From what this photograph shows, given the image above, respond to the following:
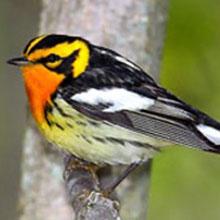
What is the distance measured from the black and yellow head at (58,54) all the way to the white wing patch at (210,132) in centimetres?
58

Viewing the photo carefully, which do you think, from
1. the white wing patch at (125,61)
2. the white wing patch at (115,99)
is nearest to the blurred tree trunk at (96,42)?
the white wing patch at (125,61)

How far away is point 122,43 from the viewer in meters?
8.17

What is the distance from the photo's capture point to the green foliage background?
8.55 m

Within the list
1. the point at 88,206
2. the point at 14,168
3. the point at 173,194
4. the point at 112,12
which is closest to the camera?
the point at 88,206

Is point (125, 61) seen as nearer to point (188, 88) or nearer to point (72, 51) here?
point (72, 51)

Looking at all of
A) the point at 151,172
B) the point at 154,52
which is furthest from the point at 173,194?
the point at 154,52

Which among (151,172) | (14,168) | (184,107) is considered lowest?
(14,168)

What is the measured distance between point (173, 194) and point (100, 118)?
1432 mm

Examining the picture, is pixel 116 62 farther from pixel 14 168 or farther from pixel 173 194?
pixel 14 168

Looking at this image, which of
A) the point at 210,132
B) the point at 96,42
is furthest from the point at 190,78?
the point at 210,132

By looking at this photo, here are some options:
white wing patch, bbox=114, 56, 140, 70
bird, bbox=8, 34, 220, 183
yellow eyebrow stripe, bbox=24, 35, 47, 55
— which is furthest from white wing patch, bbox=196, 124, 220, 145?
yellow eyebrow stripe, bbox=24, 35, 47, 55

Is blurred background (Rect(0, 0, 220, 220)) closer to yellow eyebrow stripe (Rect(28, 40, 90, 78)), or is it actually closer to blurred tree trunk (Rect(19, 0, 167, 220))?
blurred tree trunk (Rect(19, 0, 167, 220))

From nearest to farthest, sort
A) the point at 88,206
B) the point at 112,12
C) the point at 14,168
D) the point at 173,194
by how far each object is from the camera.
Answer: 1. the point at 88,206
2. the point at 112,12
3. the point at 173,194
4. the point at 14,168

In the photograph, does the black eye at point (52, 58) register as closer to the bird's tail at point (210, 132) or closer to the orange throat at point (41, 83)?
the orange throat at point (41, 83)
